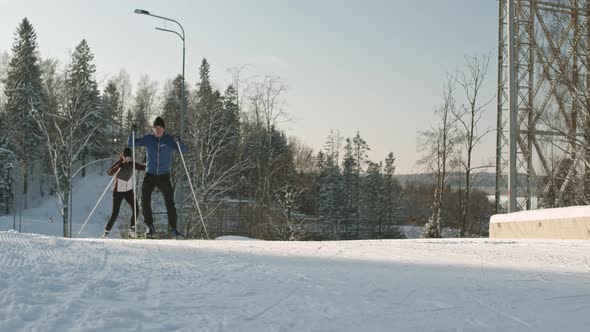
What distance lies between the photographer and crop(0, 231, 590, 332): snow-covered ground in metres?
3.46

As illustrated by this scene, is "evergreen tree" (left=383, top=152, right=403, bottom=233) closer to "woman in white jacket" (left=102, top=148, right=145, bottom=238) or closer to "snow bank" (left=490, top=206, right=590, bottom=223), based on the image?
"snow bank" (left=490, top=206, right=590, bottom=223)

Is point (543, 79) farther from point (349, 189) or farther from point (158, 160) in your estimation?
point (349, 189)

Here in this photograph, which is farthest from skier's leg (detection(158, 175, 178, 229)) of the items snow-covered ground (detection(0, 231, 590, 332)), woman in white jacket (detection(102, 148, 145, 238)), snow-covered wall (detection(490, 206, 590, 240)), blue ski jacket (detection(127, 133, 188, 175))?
snow-covered wall (detection(490, 206, 590, 240))

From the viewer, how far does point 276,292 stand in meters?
4.46

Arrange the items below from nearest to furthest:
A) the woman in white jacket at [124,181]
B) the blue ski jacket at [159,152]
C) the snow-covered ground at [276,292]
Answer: the snow-covered ground at [276,292] → the blue ski jacket at [159,152] → the woman in white jacket at [124,181]

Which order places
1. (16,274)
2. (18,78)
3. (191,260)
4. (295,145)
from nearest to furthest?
(16,274), (191,260), (18,78), (295,145)

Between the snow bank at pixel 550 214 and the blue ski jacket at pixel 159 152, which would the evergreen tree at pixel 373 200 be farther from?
the blue ski jacket at pixel 159 152

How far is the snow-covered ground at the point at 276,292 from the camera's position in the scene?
346 cm

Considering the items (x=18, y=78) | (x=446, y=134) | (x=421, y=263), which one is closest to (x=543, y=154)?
(x=446, y=134)

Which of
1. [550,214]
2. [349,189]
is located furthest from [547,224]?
[349,189]

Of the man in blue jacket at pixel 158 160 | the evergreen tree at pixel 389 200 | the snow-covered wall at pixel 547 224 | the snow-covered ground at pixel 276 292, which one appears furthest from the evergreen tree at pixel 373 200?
the snow-covered ground at pixel 276 292

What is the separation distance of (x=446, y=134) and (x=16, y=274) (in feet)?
95.9

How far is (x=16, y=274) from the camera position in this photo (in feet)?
15.5

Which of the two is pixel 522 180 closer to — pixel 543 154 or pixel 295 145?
pixel 543 154
